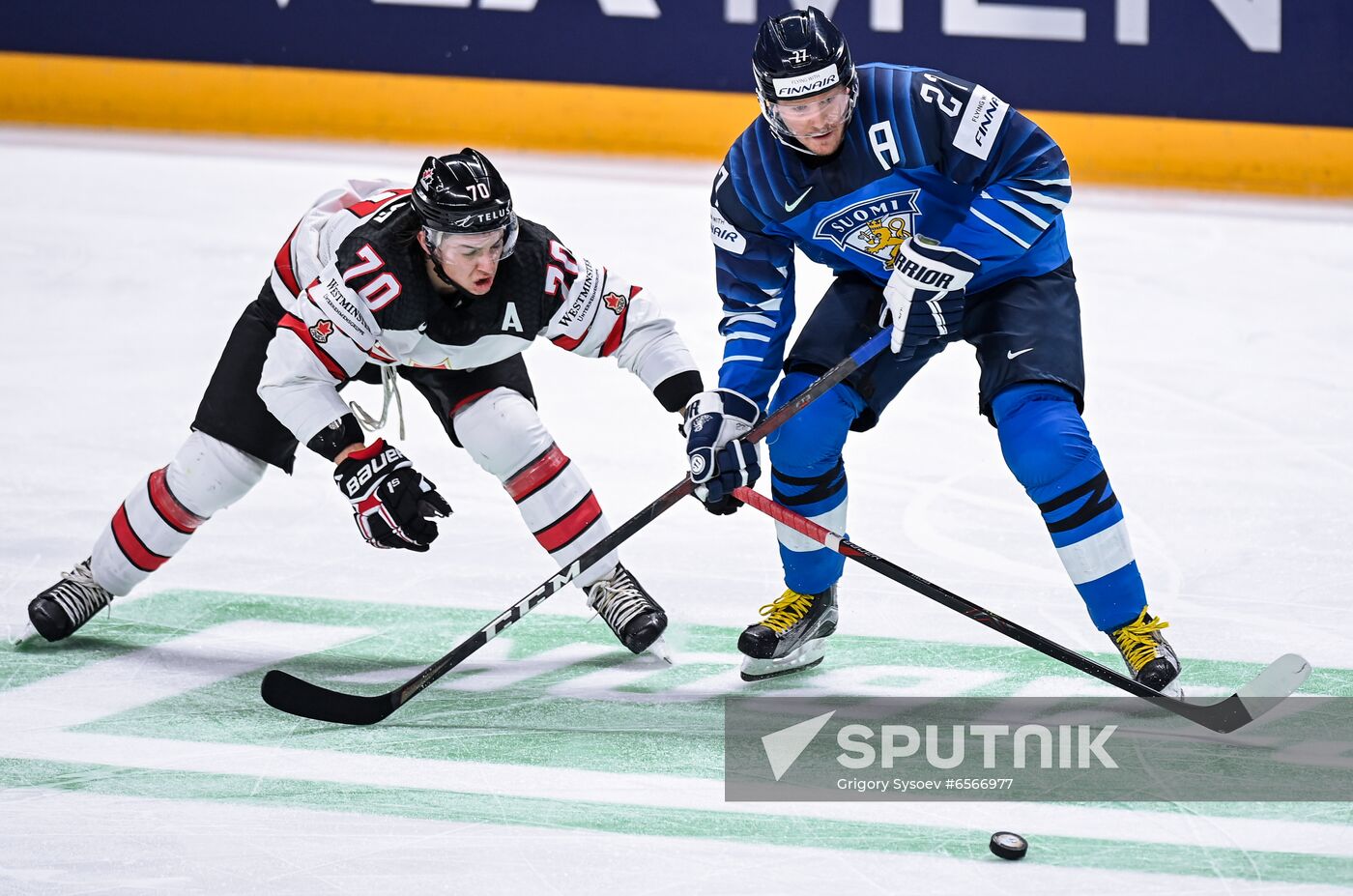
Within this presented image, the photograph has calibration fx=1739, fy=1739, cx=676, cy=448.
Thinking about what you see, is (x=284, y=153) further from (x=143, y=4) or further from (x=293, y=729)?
(x=293, y=729)

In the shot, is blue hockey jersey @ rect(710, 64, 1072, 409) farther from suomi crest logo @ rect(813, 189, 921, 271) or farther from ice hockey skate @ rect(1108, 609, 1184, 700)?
ice hockey skate @ rect(1108, 609, 1184, 700)

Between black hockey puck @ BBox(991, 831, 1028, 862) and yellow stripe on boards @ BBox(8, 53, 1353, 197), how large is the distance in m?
5.30

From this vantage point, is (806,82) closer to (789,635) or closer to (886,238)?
(886,238)

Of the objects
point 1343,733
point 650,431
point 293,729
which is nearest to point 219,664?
point 293,729

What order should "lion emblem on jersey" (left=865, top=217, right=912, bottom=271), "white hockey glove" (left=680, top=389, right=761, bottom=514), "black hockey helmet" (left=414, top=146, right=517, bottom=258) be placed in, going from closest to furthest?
"black hockey helmet" (left=414, top=146, right=517, bottom=258), "white hockey glove" (left=680, top=389, right=761, bottom=514), "lion emblem on jersey" (left=865, top=217, right=912, bottom=271)

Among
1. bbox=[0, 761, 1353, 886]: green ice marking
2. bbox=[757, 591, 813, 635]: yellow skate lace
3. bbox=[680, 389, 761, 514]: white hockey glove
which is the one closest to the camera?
bbox=[0, 761, 1353, 886]: green ice marking

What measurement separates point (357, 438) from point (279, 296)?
446 mm

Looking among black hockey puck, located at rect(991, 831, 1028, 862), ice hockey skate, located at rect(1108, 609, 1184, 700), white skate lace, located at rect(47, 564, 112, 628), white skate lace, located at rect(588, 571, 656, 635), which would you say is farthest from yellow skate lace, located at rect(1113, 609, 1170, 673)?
white skate lace, located at rect(47, 564, 112, 628)

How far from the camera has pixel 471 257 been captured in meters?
2.93

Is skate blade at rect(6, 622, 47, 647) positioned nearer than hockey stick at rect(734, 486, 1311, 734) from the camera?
No

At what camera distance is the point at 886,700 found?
9.96ft

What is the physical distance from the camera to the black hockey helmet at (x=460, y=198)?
2.88 m

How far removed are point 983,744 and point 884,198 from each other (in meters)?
0.95

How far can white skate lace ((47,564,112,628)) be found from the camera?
3230mm
